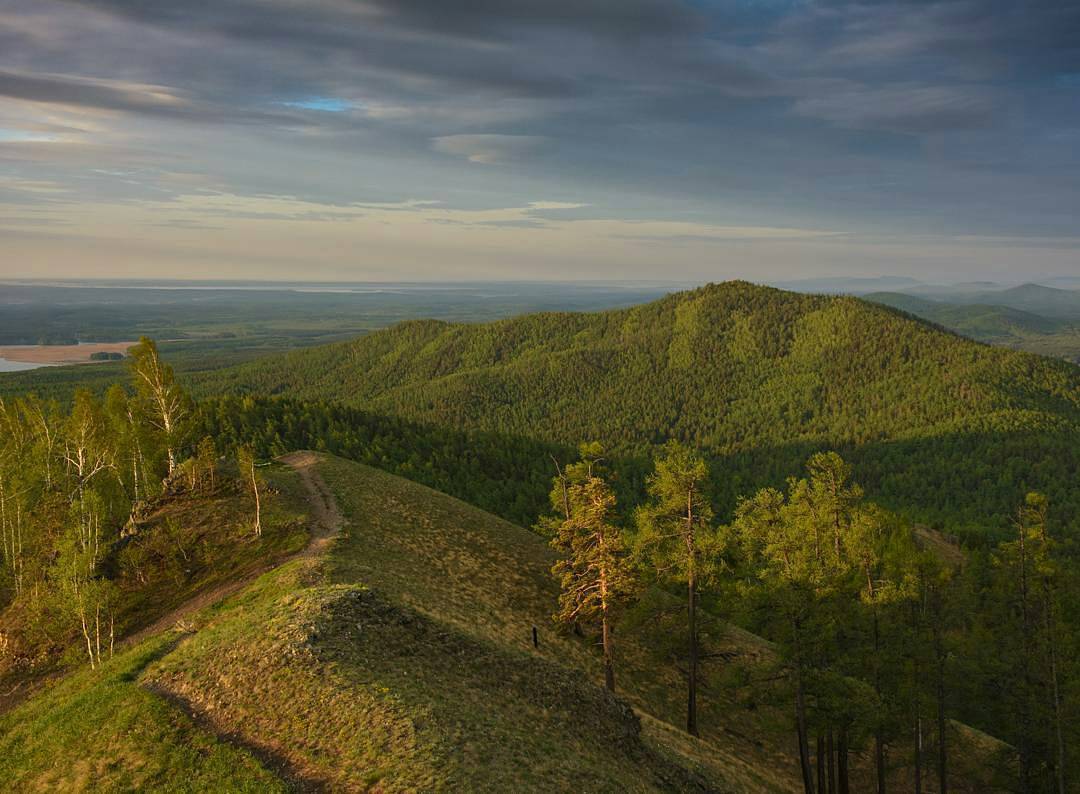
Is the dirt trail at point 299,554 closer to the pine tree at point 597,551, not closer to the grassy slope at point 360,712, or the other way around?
the grassy slope at point 360,712

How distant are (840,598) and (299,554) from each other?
32.2 metres

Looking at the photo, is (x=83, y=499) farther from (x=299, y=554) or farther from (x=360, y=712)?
(x=360, y=712)

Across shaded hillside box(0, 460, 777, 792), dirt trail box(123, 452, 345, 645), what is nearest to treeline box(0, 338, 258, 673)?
dirt trail box(123, 452, 345, 645)

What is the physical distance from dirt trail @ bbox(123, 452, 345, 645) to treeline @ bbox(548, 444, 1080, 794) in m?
17.9

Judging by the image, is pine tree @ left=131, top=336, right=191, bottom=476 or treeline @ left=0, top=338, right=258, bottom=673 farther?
pine tree @ left=131, top=336, right=191, bottom=476

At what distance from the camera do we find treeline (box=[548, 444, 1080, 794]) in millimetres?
28688

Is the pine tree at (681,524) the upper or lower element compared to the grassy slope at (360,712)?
upper

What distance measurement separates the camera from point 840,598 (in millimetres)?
30203

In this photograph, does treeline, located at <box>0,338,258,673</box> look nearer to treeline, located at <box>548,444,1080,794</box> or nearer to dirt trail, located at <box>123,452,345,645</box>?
dirt trail, located at <box>123,452,345,645</box>

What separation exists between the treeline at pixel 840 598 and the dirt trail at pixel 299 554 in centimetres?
1793

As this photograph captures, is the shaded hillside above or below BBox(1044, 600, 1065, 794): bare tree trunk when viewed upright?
above

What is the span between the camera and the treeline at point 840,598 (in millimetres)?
28688

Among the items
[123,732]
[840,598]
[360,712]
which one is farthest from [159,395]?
[840,598]

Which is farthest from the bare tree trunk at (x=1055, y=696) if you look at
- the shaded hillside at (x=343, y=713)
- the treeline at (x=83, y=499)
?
the treeline at (x=83, y=499)
